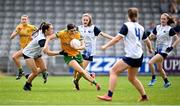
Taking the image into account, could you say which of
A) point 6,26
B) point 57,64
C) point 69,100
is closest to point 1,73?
point 57,64

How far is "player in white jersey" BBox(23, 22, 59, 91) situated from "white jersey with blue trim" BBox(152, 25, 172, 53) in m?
4.27

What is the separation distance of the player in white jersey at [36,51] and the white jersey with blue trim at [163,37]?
14.0 ft

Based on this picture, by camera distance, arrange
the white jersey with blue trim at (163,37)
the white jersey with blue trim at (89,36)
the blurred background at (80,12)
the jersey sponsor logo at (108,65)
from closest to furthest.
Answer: the white jersey with blue trim at (89,36) < the white jersey with blue trim at (163,37) < the jersey sponsor logo at (108,65) < the blurred background at (80,12)

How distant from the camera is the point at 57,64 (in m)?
34.6

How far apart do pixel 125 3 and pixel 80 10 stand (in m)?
2.97

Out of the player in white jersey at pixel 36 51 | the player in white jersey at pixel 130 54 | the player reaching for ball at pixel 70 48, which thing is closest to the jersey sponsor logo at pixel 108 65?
the player in white jersey at pixel 36 51

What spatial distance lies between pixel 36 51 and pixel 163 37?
15.6 feet

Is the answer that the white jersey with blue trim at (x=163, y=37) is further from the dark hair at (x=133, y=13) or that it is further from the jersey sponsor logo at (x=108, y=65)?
the jersey sponsor logo at (x=108, y=65)

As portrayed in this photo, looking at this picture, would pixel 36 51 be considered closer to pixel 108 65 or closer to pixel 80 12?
pixel 108 65

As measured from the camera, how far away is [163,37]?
72.9 ft

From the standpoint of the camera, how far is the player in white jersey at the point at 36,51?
19.4 meters

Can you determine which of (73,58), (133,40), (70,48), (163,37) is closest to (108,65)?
(163,37)

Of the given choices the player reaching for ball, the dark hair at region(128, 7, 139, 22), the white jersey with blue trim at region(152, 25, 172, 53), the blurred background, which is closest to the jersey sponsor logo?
the blurred background

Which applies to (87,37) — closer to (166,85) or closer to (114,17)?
(166,85)
